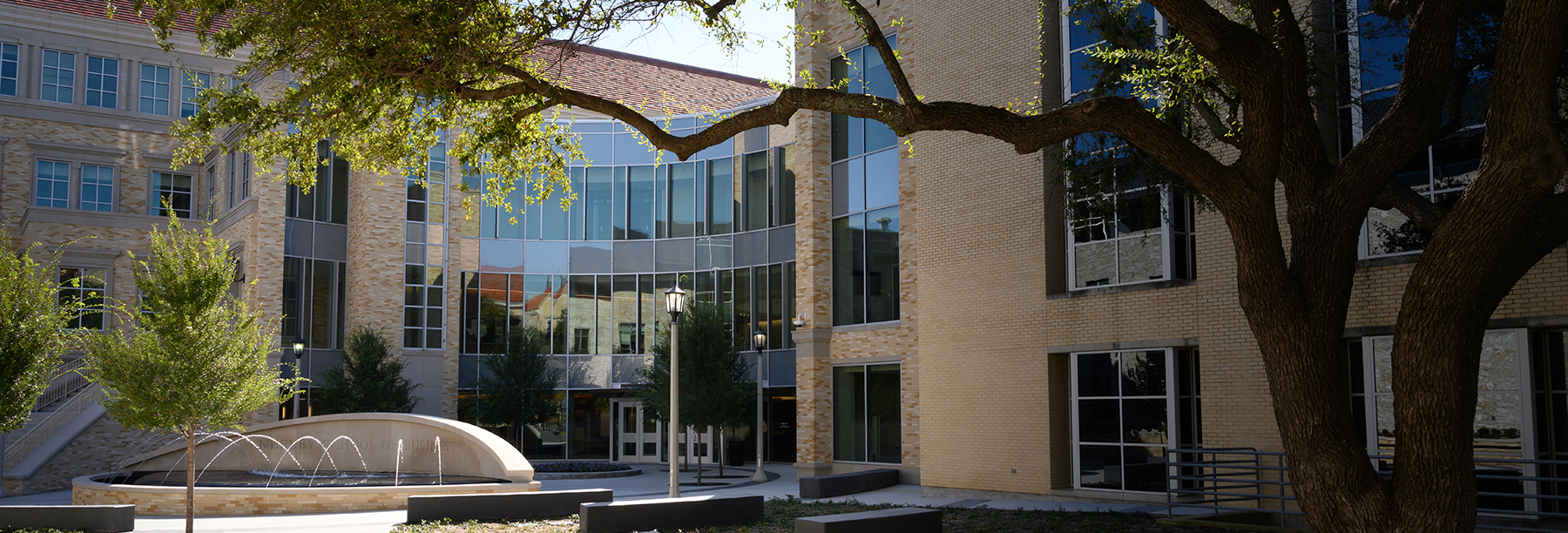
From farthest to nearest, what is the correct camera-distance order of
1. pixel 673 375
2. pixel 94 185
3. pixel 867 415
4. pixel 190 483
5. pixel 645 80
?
pixel 645 80, pixel 94 185, pixel 867 415, pixel 673 375, pixel 190 483

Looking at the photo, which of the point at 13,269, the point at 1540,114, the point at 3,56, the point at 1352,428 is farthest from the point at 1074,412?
the point at 3,56

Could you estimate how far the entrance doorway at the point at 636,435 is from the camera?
122ft

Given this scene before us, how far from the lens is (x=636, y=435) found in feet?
124

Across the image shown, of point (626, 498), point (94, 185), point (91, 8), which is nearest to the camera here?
point (626, 498)

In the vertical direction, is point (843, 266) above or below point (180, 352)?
above

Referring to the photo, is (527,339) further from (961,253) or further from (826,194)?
(961,253)

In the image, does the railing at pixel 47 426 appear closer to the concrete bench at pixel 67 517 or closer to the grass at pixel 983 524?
the concrete bench at pixel 67 517

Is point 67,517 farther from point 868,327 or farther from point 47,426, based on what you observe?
point 868,327

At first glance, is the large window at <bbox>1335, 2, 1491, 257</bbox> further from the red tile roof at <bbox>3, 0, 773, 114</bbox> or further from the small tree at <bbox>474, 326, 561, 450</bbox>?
the small tree at <bbox>474, 326, 561, 450</bbox>

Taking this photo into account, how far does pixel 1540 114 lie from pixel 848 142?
20.5 metres

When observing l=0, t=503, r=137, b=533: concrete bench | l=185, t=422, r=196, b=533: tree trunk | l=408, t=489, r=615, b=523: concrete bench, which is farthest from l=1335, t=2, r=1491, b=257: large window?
l=0, t=503, r=137, b=533: concrete bench

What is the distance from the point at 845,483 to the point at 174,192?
2898cm

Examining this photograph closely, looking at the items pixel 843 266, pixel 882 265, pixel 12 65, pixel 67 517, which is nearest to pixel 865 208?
pixel 882 265

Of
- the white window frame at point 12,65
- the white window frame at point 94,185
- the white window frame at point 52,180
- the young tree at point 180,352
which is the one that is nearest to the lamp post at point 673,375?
the young tree at point 180,352
